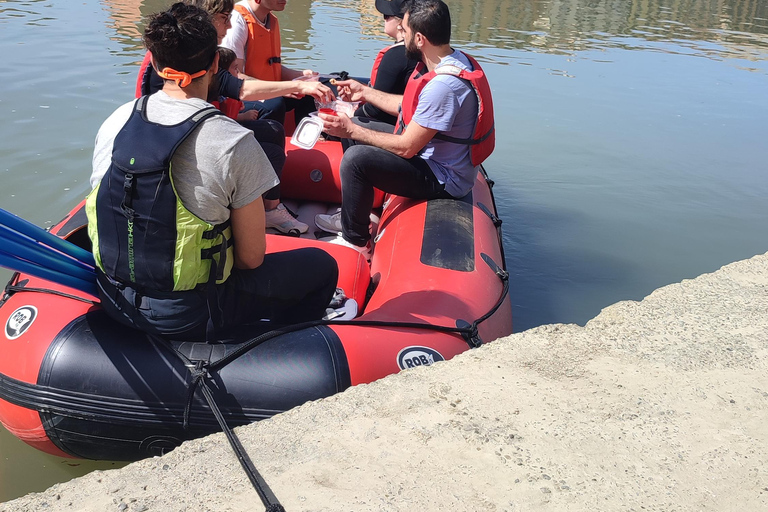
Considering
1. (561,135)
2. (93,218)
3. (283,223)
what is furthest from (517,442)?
(561,135)

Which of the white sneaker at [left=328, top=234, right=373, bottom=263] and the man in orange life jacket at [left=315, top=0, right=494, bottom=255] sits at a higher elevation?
the man in orange life jacket at [left=315, top=0, right=494, bottom=255]

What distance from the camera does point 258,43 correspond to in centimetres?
444

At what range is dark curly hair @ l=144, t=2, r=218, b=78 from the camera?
6.61 ft

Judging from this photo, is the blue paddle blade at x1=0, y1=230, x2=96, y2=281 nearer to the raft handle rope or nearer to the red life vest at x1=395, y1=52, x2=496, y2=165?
the raft handle rope

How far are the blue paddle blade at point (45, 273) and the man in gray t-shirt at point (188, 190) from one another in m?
0.13

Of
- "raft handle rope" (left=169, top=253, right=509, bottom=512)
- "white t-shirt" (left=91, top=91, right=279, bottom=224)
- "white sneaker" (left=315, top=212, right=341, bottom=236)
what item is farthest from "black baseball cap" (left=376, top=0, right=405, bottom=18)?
"white t-shirt" (left=91, top=91, right=279, bottom=224)

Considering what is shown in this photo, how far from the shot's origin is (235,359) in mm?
2361

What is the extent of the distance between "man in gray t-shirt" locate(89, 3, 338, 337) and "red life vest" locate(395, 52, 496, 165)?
4.88 ft

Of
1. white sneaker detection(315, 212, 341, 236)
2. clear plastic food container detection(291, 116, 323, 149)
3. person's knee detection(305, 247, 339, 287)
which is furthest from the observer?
white sneaker detection(315, 212, 341, 236)

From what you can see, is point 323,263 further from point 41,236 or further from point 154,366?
point 41,236

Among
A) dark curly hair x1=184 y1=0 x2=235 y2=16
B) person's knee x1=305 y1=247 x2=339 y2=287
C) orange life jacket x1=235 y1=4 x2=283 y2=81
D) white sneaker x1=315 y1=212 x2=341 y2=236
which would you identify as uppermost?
dark curly hair x1=184 y1=0 x2=235 y2=16

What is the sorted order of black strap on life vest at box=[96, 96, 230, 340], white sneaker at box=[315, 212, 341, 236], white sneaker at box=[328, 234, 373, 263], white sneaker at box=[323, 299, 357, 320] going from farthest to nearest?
1. white sneaker at box=[315, 212, 341, 236]
2. white sneaker at box=[328, 234, 373, 263]
3. white sneaker at box=[323, 299, 357, 320]
4. black strap on life vest at box=[96, 96, 230, 340]

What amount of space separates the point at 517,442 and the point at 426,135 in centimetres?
192

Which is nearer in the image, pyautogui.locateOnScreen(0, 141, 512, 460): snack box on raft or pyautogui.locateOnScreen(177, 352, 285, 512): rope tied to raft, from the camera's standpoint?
pyautogui.locateOnScreen(177, 352, 285, 512): rope tied to raft
